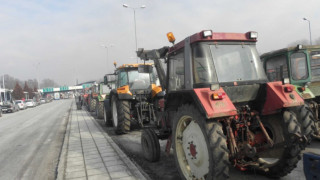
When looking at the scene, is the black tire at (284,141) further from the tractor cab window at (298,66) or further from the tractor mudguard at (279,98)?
the tractor cab window at (298,66)

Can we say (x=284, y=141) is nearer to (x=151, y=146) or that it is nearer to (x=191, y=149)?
(x=191, y=149)

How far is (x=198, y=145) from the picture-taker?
358cm

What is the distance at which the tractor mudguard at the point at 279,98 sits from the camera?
11.9ft

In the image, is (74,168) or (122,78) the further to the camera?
(122,78)

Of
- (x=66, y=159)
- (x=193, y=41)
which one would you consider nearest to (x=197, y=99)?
(x=193, y=41)

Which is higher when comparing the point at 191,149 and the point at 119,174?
the point at 191,149

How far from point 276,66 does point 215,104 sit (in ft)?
14.6

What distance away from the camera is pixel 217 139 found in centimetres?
317

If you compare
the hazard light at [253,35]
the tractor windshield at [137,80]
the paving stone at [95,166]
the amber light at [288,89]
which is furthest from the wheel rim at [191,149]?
the tractor windshield at [137,80]

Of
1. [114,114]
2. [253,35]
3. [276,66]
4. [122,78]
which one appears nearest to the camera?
[253,35]

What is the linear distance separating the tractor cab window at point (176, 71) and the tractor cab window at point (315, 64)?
13.4ft

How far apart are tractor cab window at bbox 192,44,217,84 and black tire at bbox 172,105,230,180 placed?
0.52m

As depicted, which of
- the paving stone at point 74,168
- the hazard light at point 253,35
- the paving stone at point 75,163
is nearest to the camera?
the hazard light at point 253,35

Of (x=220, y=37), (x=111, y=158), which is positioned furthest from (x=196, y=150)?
(x=111, y=158)
